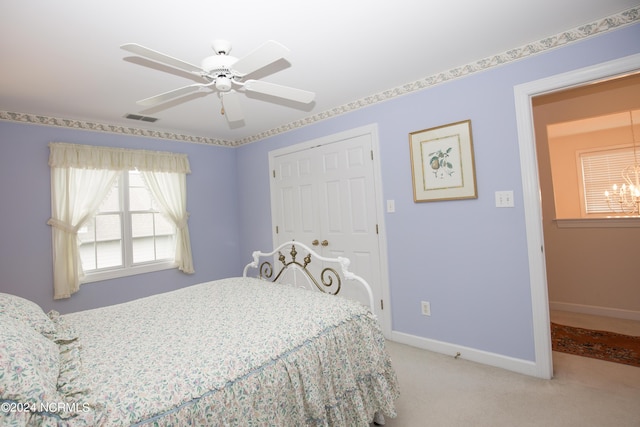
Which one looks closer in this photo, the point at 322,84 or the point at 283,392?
the point at 283,392

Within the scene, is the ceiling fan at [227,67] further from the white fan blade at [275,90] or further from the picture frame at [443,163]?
the picture frame at [443,163]

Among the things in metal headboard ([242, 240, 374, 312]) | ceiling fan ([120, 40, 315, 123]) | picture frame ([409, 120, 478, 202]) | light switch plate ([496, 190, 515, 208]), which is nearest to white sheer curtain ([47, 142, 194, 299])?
metal headboard ([242, 240, 374, 312])

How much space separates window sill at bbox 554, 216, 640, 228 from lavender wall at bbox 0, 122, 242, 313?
444 centimetres

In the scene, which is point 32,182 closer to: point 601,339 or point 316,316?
point 316,316

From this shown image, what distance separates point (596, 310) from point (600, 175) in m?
2.69

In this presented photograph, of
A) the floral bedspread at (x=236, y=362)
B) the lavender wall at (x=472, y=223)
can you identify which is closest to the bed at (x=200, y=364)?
the floral bedspread at (x=236, y=362)

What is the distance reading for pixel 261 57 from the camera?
5.13ft

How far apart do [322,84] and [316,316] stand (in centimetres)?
199

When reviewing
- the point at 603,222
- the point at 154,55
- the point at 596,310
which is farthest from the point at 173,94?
the point at 596,310

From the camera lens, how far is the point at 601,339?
2883 mm

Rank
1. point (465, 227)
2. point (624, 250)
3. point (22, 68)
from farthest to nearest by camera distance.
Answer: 1. point (624, 250)
2. point (465, 227)
3. point (22, 68)

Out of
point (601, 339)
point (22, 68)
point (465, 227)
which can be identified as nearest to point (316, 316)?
point (465, 227)

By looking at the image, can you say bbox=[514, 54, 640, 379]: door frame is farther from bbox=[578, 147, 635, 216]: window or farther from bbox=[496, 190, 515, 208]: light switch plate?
bbox=[578, 147, 635, 216]: window

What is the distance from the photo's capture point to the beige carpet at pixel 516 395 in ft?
6.12
